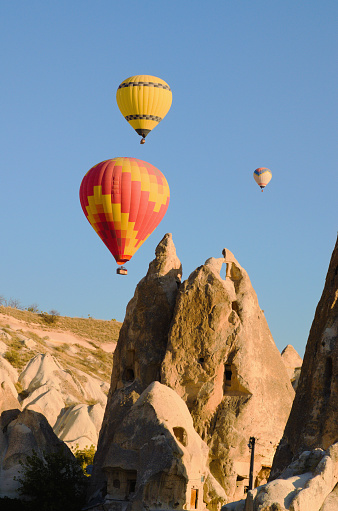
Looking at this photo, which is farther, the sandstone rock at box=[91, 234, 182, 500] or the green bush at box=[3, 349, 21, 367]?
the green bush at box=[3, 349, 21, 367]

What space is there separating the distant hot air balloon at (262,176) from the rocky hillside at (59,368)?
1395 cm

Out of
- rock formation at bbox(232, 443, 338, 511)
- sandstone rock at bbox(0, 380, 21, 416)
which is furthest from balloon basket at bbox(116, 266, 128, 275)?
rock formation at bbox(232, 443, 338, 511)

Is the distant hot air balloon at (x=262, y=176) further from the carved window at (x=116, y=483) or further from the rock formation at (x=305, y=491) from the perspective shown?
the rock formation at (x=305, y=491)

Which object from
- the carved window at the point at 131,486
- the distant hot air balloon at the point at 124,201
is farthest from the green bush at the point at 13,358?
the carved window at the point at 131,486

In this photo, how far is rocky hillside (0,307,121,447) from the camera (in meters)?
39.2

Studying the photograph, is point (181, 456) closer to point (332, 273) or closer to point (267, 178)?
point (332, 273)

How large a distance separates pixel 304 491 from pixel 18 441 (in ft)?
50.0

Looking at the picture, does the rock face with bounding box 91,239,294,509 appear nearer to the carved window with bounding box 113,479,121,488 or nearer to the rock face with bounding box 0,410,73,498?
the carved window with bounding box 113,479,121,488

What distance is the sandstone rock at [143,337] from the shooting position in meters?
28.0

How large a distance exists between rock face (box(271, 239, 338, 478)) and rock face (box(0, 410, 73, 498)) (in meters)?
10.4

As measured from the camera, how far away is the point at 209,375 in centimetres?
2758

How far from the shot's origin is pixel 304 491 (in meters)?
14.8

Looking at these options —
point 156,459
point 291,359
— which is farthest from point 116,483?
point 291,359

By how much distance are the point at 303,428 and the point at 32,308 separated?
60940 millimetres
